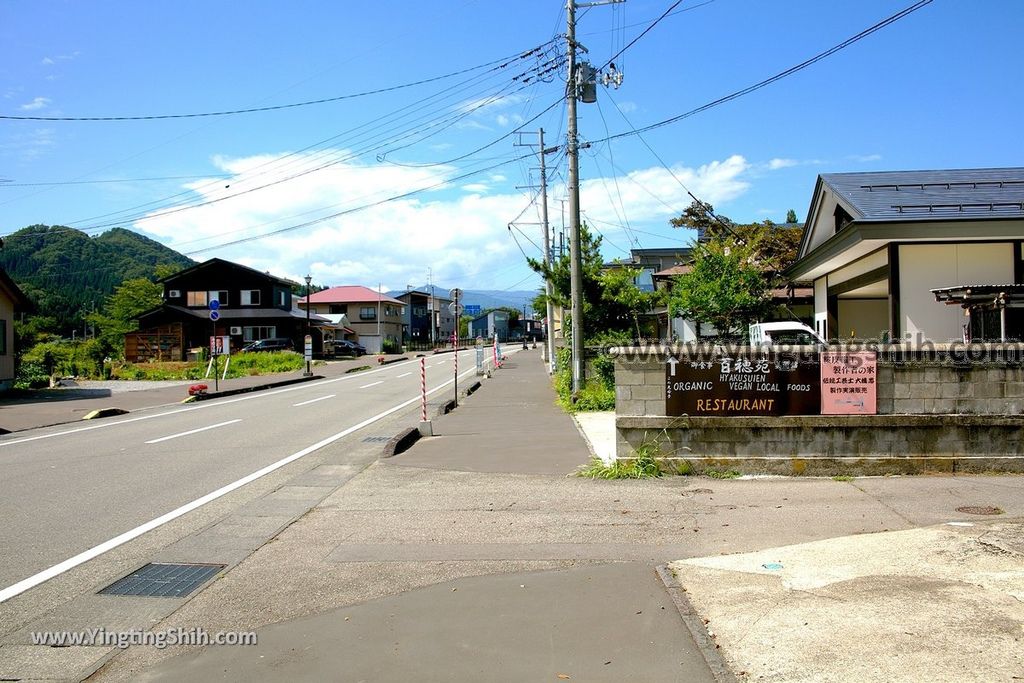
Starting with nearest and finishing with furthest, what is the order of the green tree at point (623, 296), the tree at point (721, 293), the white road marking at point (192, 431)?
the white road marking at point (192, 431), the green tree at point (623, 296), the tree at point (721, 293)

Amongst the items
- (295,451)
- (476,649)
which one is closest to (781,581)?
(476,649)

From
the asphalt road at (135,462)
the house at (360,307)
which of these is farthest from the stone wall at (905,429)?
the house at (360,307)

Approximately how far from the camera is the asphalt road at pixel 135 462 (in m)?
6.98

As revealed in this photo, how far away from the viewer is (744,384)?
9469 millimetres

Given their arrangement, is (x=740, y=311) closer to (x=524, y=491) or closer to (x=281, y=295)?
(x=524, y=491)

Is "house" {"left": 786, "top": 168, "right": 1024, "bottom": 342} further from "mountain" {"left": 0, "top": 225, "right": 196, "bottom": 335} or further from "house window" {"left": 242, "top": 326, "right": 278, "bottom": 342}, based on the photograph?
"mountain" {"left": 0, "top": 225, "right": 196, "bottom": 335}

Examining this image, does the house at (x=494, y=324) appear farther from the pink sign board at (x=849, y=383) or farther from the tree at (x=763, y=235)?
the pink sign board at (x=849, y=383)

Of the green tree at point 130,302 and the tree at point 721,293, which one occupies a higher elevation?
the green tree at point 130,302

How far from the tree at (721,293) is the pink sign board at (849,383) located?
18.5m

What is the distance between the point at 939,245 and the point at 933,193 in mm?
1535

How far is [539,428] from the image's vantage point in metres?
14.4

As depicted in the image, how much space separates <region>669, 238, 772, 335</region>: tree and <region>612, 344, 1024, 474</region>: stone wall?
18.5m

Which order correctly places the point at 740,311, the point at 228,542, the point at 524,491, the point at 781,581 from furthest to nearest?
the point at 740,311, the point at 524,491, the point at 228,542, the point at 781,581

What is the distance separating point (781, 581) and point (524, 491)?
374cm
